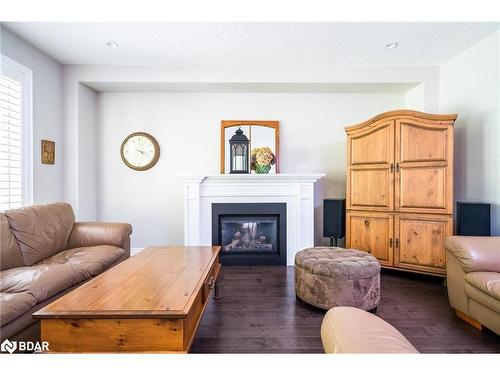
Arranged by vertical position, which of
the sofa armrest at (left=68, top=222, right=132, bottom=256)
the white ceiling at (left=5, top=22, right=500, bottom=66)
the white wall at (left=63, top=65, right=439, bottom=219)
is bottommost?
the sofa armrest at (left=68, top=222, right=132, bottom=256)

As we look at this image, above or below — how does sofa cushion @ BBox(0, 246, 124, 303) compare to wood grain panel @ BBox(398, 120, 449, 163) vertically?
below

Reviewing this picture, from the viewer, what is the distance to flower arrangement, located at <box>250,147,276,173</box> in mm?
3332

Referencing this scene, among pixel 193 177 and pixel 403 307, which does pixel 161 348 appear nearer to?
pixel 403 307

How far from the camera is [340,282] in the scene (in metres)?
1.99

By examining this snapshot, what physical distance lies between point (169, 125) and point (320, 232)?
274 cm

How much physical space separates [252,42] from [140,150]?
2.13 m

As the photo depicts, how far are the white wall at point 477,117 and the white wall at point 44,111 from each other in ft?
16.3

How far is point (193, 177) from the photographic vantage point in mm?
3227

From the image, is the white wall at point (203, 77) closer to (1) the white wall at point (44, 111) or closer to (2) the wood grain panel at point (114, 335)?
(1) the white wall at point (44, 111)

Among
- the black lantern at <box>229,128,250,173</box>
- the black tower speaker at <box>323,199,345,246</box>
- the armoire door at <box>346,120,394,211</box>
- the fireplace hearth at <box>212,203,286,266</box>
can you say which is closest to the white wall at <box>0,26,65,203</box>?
the fireplace hearth at <box>212,203,286,266</box>

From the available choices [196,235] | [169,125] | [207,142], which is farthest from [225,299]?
[169,125]

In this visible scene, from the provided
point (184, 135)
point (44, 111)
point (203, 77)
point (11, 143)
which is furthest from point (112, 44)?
point (11, 143)

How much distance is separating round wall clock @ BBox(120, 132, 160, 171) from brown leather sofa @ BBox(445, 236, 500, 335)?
11.7 ft

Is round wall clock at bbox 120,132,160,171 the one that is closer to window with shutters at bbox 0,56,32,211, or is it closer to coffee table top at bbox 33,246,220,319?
window with shutters at bbox 0,56,32,211
